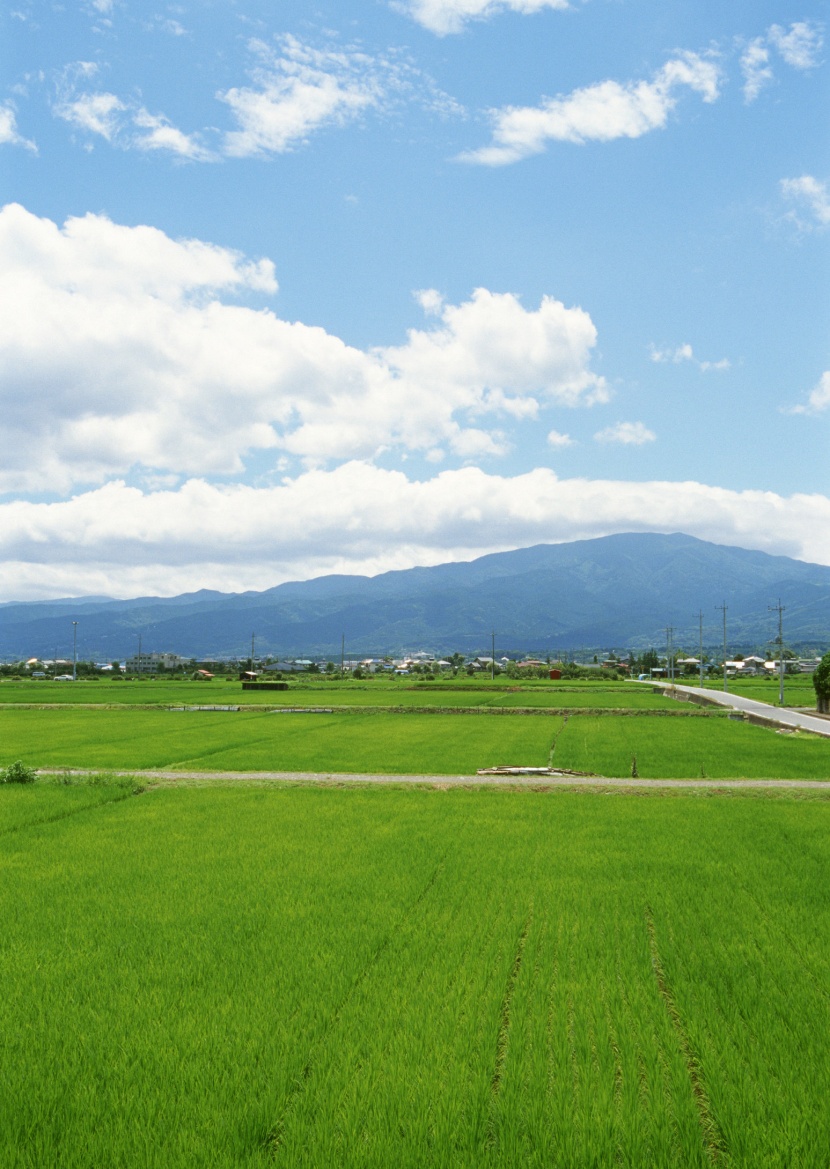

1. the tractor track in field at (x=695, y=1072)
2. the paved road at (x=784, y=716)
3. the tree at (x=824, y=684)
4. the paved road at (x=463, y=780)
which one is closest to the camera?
the tractor track in field at (x=695, y=1072)

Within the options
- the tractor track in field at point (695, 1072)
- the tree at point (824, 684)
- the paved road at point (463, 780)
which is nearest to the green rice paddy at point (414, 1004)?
the tractor track in field at point (695, 1072)

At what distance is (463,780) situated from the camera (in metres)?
20.6

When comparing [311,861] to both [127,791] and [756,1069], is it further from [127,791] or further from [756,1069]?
[127,791]

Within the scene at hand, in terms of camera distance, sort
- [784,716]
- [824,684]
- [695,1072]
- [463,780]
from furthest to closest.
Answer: [824,684] → [784,716] → [463,780] → [695,1072]

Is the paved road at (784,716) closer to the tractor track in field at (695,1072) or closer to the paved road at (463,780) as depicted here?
the paved road at (463,780)

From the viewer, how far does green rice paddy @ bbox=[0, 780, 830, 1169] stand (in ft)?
15.4

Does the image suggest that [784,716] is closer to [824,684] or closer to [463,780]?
[824,684]

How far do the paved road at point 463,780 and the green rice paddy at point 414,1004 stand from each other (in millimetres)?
7099

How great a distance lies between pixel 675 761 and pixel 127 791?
16.5 meters

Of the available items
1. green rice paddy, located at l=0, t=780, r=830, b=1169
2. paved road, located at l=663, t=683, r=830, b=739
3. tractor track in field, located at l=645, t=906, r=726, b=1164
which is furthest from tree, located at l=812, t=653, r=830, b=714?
tractor track in field, located at l=645, t=906, r=726, b=1164

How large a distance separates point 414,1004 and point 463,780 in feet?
47.0

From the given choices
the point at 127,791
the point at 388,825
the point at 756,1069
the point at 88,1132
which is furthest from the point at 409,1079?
the point at 127,791

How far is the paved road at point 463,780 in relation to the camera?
777 inches

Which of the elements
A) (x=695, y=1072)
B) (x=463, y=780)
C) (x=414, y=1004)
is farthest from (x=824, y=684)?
(x=414, y=1004)
